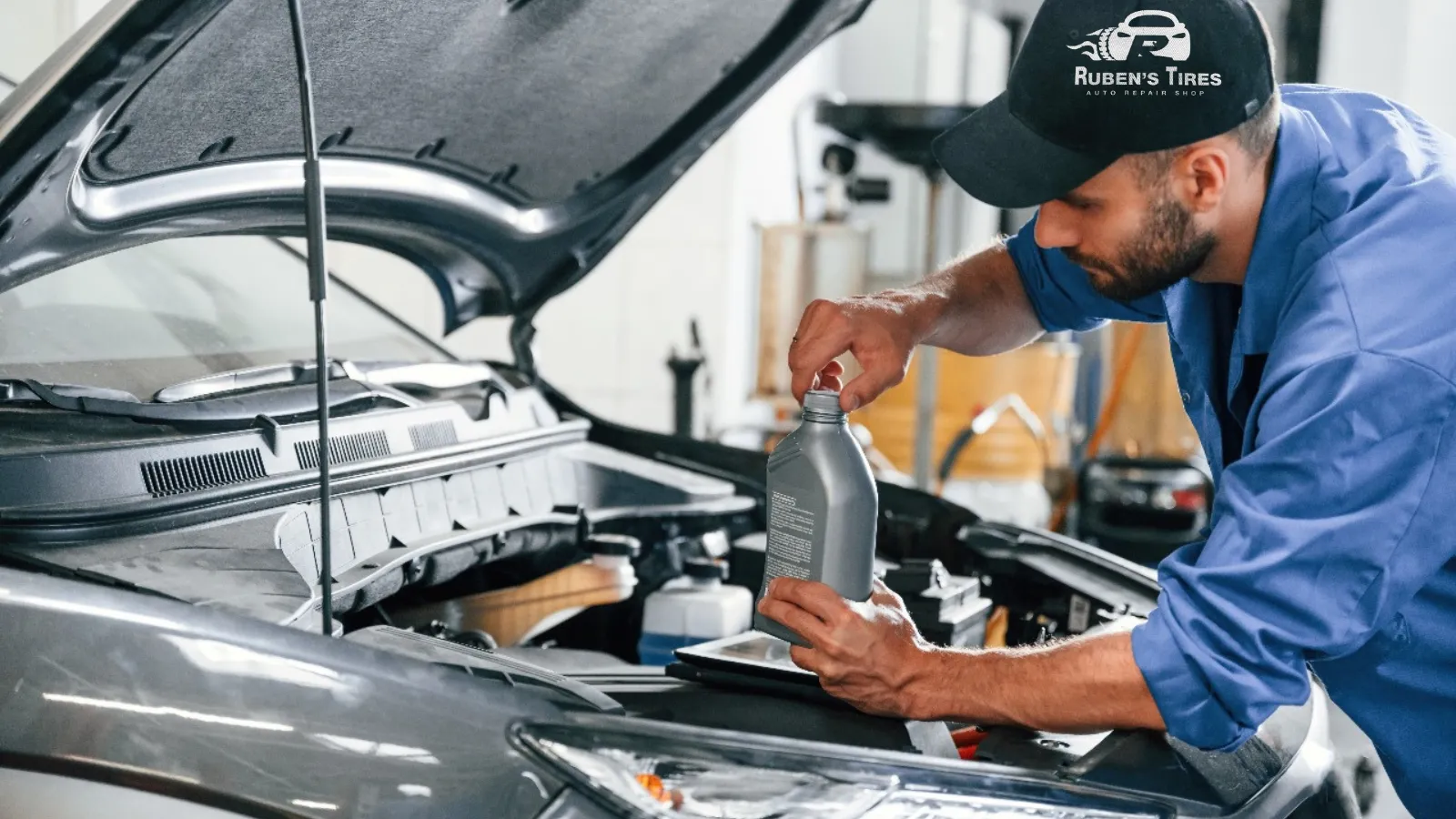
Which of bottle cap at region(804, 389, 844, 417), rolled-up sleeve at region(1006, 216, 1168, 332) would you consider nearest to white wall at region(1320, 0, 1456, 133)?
rolled-up sleeve at region(1006, 216, 1168, 332)

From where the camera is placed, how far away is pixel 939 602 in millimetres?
1682

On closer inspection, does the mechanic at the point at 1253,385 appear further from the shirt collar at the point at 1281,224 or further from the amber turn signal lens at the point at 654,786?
the amber turn signal lens at the point at 654,786

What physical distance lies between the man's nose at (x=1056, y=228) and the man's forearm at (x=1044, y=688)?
402mm

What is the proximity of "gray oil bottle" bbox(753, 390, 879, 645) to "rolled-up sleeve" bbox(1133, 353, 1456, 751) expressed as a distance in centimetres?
32

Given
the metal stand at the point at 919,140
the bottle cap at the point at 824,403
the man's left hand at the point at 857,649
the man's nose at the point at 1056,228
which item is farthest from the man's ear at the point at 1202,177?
the metal stand at the point at 919,140

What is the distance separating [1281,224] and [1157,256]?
0.43 ft

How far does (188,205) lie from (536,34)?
0.49 meters

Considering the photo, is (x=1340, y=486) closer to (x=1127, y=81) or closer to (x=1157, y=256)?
(x=1157, y=256)

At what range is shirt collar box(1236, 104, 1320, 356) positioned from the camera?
135 centimetres

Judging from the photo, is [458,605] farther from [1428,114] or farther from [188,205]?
[1428,114]

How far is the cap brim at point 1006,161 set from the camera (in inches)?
51.4

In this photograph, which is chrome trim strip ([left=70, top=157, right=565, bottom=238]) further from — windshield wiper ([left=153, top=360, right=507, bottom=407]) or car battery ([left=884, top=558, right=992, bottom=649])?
car battery ([left=884, top=558, right=992, bottom=649])

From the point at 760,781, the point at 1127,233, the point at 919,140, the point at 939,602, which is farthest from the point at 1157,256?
the point at 919,140

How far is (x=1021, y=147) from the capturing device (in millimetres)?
1344
